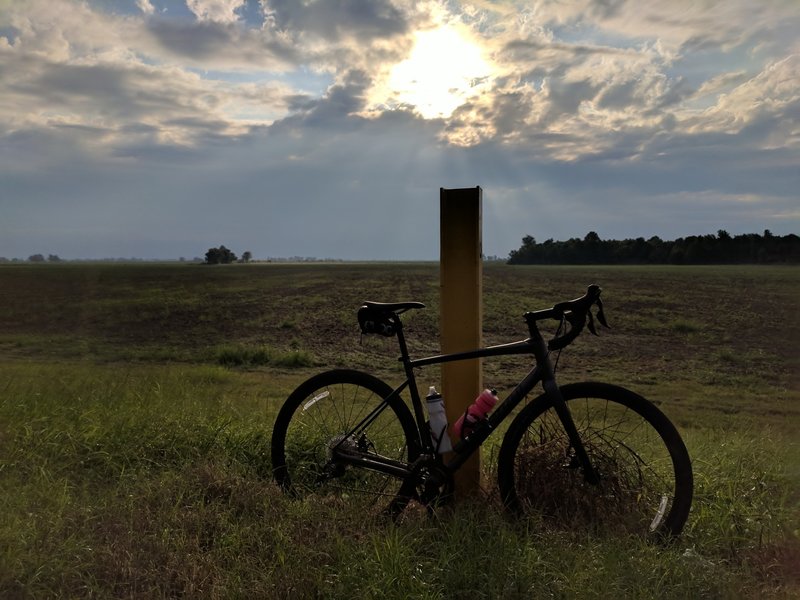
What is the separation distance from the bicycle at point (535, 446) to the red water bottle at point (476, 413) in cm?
4

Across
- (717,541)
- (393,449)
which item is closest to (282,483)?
(393,449)

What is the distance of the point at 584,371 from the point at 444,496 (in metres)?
10.5

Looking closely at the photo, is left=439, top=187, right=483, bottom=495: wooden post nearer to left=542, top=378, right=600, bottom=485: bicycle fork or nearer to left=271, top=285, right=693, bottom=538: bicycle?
left=271, top=285, right=693, bottom=538: bicycle

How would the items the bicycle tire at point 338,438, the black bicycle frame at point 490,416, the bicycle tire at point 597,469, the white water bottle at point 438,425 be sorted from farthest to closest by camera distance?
the bicycle tire at point 338,438, the white water bottle at point 438,425, the black bicycle frame at point 490,416, the bicycle tire at point 597,469

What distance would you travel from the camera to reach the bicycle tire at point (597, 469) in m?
2.99

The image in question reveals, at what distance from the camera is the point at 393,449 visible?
395cm

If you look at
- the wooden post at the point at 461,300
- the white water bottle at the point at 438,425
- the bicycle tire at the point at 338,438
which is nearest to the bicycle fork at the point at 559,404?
the wooden post at the point at 461,300

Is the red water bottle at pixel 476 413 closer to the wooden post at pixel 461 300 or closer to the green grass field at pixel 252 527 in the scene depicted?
the wooden post at pixel 461 300

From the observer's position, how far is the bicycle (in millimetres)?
3061

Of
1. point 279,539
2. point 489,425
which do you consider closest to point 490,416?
point 489,425

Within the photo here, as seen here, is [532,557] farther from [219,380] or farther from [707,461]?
[219,380]

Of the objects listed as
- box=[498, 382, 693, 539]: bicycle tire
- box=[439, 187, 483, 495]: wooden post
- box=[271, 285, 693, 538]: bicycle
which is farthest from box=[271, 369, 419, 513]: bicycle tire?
box=[498, 382, 693, 539]: bicycle tire

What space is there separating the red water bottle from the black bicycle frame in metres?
0.03

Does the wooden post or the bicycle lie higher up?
the wooden post
